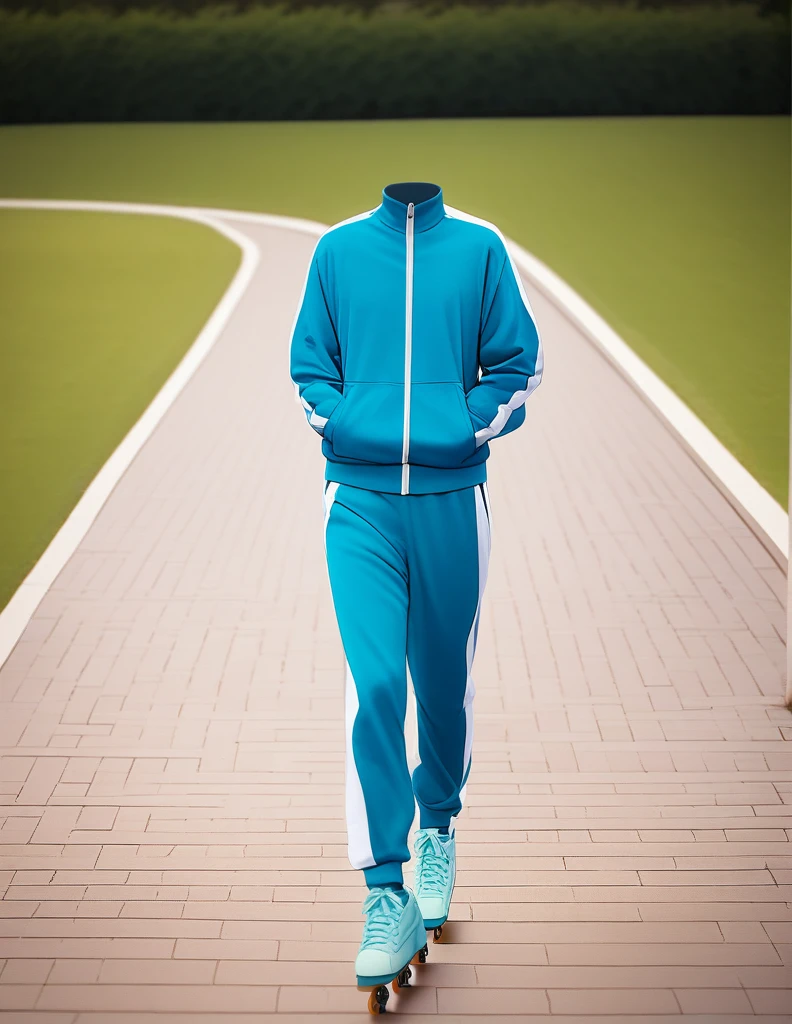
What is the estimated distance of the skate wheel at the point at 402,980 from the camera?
3746 mm

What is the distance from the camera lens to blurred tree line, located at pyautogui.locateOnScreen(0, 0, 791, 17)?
41.6 m

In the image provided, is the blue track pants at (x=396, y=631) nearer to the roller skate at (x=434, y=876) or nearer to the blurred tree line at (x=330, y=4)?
the roller skate at (x=434, y=876)

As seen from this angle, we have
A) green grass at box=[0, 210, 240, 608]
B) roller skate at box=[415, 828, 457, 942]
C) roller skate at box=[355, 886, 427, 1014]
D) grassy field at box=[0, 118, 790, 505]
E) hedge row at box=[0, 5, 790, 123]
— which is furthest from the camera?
hedge row at box=[0, 5, 790, 123]

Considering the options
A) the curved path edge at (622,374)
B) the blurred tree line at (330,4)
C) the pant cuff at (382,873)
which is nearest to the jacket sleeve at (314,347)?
the pant cuff at (382,873)

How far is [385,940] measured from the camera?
11.5 feet

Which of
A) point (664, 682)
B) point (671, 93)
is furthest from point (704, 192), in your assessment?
point (664, 682)

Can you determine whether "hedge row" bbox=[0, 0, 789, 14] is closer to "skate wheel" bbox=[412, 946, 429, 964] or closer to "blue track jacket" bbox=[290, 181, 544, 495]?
"blue track jacket" bbox=[290, 181, 544, 495]

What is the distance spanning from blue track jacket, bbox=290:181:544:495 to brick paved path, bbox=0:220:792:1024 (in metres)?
1.53

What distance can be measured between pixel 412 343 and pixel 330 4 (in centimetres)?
A: 4278

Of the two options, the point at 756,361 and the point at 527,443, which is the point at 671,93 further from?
the point at 527,443

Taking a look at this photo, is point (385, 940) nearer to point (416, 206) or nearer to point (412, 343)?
point (412, 343)

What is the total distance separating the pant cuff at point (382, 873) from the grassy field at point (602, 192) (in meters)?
6.40

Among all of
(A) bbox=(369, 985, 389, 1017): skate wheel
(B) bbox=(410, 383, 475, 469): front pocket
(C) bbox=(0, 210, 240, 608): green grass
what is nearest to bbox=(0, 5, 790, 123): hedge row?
(C) bbox=(0, 210, 240, 608): green grass

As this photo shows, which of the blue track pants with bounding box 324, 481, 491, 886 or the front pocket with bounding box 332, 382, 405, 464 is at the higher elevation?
the front pocket with bounding box 332, 382, 405, 464
